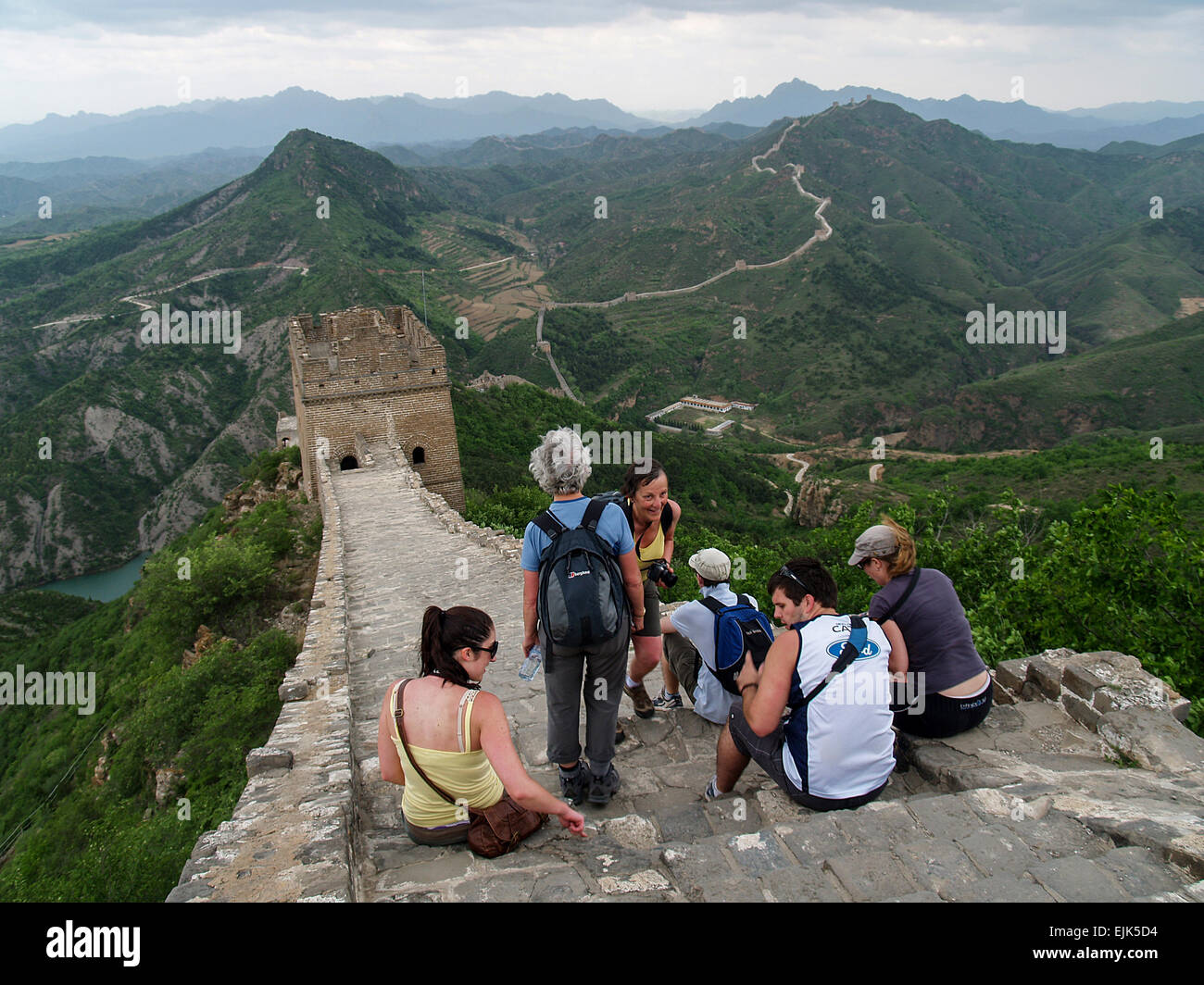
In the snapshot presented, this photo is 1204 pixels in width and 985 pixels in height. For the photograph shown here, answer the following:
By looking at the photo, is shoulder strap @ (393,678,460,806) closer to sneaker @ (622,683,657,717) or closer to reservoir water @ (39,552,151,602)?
sneaker @ (622,683,657,717)

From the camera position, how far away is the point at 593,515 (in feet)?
13.6

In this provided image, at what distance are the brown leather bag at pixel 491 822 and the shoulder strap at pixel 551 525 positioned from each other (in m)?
1.07

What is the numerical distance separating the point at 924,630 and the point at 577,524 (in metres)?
2.29

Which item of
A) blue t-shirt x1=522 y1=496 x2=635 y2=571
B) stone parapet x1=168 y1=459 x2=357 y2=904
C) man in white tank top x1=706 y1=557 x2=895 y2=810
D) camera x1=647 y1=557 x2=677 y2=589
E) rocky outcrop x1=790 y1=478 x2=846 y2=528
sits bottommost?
rocky outcrop x1=790 y1=478 x2=846 y2=528

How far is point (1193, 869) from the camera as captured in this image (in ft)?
9.95

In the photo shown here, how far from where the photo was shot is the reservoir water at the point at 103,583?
5738cm

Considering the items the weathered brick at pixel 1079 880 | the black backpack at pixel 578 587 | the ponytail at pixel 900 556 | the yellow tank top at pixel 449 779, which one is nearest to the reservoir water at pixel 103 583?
the yellow tank top at pixel 449 779

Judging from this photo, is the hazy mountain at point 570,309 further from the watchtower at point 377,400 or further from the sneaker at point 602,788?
the sneaker at point 602,788

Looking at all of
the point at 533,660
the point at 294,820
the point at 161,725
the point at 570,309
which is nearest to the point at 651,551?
the point at 533,660

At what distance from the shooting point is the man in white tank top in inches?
152

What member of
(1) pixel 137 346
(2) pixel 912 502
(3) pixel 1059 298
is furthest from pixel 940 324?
(1) pixel 137 346

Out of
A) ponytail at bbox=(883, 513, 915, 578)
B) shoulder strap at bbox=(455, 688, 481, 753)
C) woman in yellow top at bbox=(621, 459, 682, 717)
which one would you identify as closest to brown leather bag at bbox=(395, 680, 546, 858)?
shoulder strap at bbox=(455, 688, 481, 753)

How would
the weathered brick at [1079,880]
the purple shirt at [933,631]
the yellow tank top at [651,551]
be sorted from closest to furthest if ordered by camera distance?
the weathered brick at [1079,880] < the purple shirt at [933,631] < the yellow tank top at [651,551]

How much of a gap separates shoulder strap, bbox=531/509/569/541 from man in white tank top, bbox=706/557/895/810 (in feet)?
4.13
